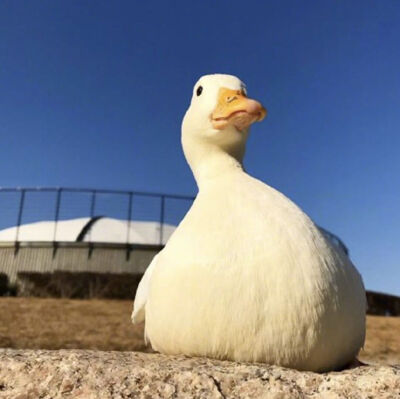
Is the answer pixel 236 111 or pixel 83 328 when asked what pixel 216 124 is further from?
pixel 83 328

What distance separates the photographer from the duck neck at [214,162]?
10.4 feet

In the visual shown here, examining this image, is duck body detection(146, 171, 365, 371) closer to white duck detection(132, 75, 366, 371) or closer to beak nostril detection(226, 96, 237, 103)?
white duck detection(132, 75, 366, 371)

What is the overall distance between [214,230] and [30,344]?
27.5 feet

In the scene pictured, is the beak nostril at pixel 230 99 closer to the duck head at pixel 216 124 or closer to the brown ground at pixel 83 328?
the duck head at pixel 216 124

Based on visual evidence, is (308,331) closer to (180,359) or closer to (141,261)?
(180,359)

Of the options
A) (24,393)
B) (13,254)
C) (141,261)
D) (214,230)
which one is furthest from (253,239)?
(13,254)

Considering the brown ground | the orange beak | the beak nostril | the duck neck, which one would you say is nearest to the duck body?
the duck neck

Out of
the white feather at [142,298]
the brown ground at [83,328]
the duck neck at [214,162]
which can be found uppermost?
the duck neck at [214,162]

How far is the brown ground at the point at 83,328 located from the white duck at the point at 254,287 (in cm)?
788

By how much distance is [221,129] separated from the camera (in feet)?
10.3

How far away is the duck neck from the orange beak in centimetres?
17

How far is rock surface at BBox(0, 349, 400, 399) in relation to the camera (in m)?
2.12

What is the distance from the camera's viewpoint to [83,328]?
39.7ft

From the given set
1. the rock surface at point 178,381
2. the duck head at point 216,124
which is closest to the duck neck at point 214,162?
the duck head at point 216,124
